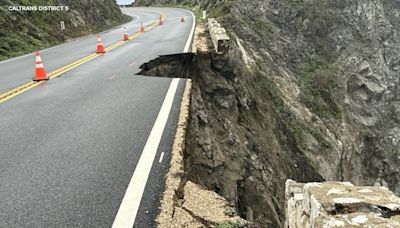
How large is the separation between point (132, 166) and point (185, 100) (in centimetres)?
299

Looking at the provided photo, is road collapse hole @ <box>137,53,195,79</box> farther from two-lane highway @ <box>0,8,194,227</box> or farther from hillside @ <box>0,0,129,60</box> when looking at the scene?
hillside @ <box>0,0,129,60</box>

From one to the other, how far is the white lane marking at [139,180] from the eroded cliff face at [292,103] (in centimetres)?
64

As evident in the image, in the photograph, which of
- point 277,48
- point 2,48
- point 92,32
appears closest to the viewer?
point 2,48

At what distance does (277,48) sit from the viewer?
98.9 ft

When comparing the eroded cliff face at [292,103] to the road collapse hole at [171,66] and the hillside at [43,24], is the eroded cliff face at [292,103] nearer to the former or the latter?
the road collapse hole at [171,66]

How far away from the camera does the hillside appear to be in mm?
19528

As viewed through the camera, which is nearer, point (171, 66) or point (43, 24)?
point (171, 66)

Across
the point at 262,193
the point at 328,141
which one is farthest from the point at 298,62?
the point at 262,193

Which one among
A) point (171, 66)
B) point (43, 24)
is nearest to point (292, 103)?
point (171, 66)

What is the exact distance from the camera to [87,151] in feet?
17.8

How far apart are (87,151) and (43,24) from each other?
20954 millimetres

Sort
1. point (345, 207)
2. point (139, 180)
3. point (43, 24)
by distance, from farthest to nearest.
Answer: point (43, 24)
point (139, 180)
point (345, 207)

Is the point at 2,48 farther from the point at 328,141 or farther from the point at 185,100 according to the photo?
the point at 328,141

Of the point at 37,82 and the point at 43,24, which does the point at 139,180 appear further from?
the point at 43,24
